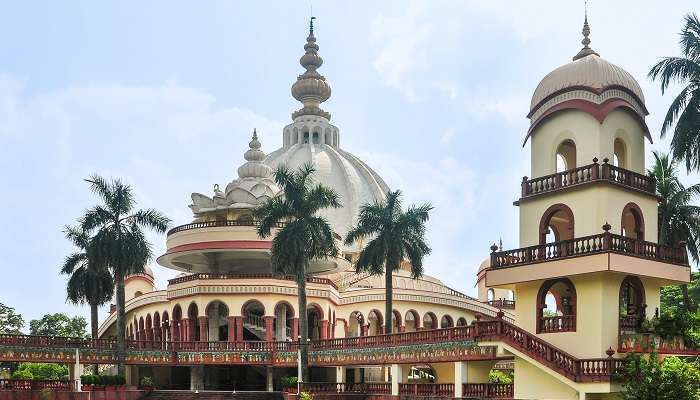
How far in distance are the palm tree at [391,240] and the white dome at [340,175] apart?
93.0 ft

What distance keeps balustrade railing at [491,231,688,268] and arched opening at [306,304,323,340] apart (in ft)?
71.5

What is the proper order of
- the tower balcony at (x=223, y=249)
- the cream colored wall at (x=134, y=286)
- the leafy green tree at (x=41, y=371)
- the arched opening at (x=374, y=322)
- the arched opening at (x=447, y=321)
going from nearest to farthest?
the tower balcony at (x=223, y=249)
the arched opening at (x=374, y=322)
the arched opening at (x=447, y=321)
the leafy green tree at (x=41, y=371)
the cream colored wall at (x=134, y=286)

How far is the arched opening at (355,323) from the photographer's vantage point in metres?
59.1

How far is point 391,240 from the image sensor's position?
4384 cm

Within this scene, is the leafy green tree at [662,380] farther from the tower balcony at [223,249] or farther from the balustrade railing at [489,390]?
the tower balcony at [223,249]

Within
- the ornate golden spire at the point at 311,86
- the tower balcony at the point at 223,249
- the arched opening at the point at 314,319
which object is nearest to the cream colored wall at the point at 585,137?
the tower balcony at the point at 223,249

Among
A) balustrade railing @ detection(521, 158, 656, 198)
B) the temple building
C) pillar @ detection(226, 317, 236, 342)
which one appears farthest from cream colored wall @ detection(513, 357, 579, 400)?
pillar @ detection(226, 317, 236, 342)

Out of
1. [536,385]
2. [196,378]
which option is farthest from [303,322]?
[536,385]

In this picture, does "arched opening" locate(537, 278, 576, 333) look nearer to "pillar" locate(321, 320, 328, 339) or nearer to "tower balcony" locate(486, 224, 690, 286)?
"tower balcony" locate(486, 224, 690, 286)

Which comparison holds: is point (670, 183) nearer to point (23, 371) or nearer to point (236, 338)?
point (236, 338)

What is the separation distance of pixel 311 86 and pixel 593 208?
57.3 meters

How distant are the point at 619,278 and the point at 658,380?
173 inches

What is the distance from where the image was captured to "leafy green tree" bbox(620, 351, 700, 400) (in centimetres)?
2606

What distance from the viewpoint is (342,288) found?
62.4m
